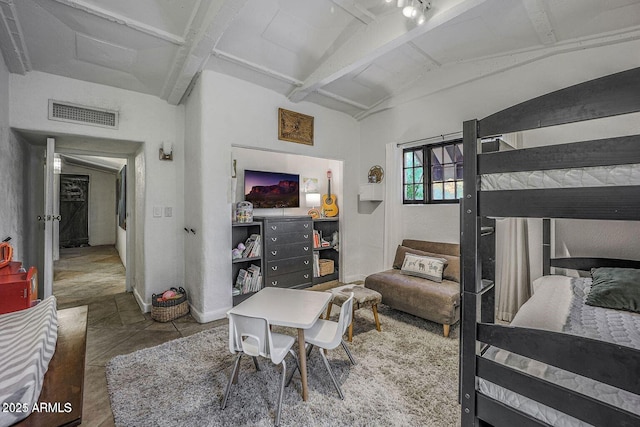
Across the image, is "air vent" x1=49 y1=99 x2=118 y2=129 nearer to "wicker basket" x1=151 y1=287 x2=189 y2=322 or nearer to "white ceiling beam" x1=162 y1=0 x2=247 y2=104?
"white ceiling beam" x1=162 y1=0 x2=247 y2=104

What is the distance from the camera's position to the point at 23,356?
876 millimetres

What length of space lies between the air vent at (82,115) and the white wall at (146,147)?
1.9 inches

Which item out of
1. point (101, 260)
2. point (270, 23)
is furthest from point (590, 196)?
point (101, 260)

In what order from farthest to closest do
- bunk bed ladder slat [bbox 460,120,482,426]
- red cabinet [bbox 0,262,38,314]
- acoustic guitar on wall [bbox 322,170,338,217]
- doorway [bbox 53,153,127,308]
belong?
doorway [bbox 53,153,127,308] < acoustic guitar on wall [bbox 322,170,338,217] < red cabinet [bbox 0,262,38,314] < bunk bed ladder slat [bbox 460,120,482,426]

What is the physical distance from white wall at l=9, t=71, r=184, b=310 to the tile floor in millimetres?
309

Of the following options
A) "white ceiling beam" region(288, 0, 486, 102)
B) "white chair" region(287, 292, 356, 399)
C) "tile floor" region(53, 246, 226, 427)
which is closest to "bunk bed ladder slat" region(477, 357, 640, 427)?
"white chair" region(287, 292, 356, 399)

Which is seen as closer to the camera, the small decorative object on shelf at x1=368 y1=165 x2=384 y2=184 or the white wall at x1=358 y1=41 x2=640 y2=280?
the white wall at x1=358 y1=41 x2=640 y2=280

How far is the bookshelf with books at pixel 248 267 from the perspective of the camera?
325cm

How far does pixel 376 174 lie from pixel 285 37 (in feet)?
7.32

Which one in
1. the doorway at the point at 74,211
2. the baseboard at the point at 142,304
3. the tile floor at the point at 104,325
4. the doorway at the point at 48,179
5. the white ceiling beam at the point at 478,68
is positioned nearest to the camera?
the tile floor at the point at 104,325

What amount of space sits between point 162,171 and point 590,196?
3811 mm

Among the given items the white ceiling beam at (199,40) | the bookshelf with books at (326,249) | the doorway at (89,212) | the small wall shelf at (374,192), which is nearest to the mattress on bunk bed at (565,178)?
the white ceiling beam at (199,40)

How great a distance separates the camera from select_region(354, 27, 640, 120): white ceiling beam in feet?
7.55

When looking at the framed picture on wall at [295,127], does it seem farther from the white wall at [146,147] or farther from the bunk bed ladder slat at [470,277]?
the bunk bed ladder slat at [470,277]
